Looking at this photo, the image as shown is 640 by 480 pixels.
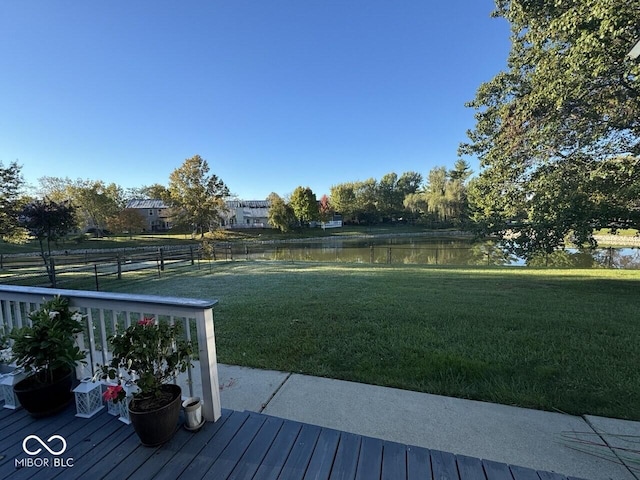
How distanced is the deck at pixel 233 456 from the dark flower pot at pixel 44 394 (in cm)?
8

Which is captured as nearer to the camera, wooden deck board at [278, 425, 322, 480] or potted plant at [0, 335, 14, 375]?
wooden deck board at [278, 425, 322, 480]

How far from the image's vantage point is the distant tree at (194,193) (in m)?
30.5

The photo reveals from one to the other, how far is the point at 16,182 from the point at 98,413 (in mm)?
11808

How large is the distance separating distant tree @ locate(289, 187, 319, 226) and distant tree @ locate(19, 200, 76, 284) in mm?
34528

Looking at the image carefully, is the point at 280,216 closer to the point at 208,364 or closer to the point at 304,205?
the point at 304,205

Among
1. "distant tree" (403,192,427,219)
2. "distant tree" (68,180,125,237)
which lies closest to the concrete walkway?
"distant tree" (68,180,125,237)

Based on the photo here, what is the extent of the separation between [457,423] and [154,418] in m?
1.92

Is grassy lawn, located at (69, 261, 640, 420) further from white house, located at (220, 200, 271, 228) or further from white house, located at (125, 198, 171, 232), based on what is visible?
white house, located at (125, 198, 171, 232)

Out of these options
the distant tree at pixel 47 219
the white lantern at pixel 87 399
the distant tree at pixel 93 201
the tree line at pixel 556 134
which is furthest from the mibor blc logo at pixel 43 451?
the distant tree at pixel 93 201

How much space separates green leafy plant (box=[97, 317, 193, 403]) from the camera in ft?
5.35

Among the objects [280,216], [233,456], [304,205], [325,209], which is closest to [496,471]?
[233,456]

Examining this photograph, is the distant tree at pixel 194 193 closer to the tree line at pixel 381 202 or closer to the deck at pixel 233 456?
the tree line at pixel 381 202

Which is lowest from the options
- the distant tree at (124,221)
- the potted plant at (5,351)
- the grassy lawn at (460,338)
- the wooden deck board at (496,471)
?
the grassy lawn at (460,338)

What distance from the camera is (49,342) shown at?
1.88 metres
